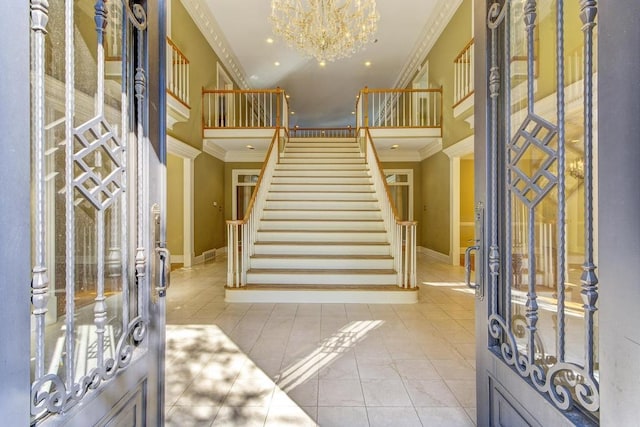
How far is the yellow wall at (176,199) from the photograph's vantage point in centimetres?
686

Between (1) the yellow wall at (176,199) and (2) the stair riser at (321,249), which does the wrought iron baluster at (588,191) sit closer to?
(2) the stair riser at (321,249)

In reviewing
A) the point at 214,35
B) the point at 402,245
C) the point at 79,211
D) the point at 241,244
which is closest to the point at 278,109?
the point at 214,35

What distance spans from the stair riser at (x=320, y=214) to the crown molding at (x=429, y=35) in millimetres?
4403

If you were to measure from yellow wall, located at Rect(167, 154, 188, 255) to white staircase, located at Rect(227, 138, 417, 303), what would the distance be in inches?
83.3

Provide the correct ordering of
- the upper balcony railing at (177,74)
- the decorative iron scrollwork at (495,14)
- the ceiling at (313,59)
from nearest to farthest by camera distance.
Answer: the decorative iron scrollwork at (495,14), the upper balcony railing at (177,74), the ceiling at (313,59)

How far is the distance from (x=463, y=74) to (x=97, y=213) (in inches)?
250

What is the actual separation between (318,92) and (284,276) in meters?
8.45

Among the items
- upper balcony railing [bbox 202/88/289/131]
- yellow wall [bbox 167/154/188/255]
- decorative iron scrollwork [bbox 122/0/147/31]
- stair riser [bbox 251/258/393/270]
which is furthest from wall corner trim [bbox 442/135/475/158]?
yellow wall [bbox 167/154/188/255]

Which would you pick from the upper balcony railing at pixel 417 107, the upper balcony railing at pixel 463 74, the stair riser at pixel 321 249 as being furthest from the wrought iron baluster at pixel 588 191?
the upper balcony railing at pixel 417 107

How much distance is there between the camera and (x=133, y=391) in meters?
1.20

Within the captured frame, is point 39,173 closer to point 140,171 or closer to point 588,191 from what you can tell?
point 140,171

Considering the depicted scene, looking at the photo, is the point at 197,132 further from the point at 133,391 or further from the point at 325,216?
the point at 133,391


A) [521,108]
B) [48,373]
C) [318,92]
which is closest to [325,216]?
[521,108]

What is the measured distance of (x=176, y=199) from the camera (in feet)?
22.7
